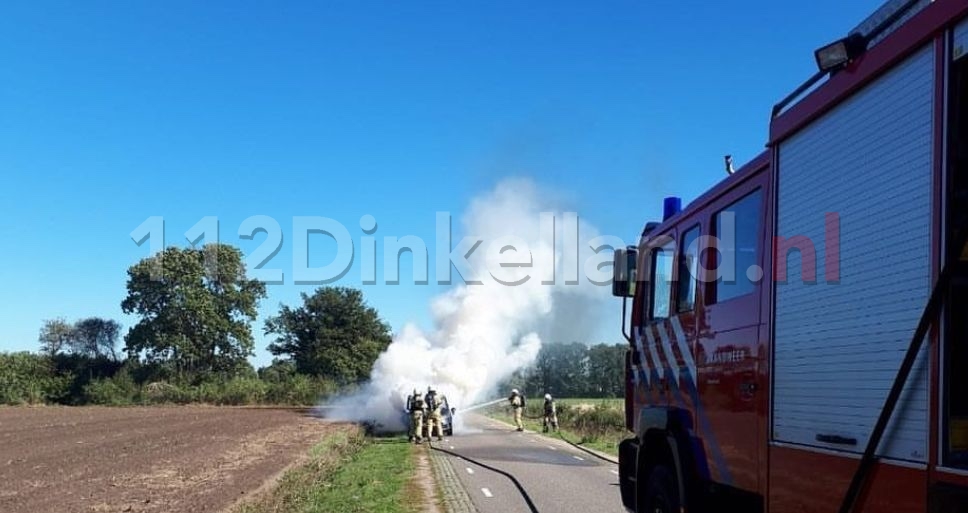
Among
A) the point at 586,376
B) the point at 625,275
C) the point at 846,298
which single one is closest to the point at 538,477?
the point at 625,275

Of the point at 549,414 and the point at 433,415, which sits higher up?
the point at 433,415

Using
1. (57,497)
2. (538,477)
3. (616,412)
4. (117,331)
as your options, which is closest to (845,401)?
(538,477)

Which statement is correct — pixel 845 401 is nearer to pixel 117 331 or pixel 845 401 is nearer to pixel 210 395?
pixel 210 395

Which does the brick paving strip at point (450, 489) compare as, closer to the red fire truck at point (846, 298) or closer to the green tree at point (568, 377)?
the red fire truck at point (846, 298)

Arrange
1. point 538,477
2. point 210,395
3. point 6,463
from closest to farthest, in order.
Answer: point 538,477
point 6,463
point 210,395

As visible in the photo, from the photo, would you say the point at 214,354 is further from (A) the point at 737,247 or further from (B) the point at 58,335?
(A) the point at 737,247

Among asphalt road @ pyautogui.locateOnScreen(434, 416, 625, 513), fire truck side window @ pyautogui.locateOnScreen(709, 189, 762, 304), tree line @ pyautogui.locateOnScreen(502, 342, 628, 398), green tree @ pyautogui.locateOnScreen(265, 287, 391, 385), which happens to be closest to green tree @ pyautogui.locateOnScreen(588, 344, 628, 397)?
tree line @ pyautogui.locateOnScreen(502, 342, 628, 398)

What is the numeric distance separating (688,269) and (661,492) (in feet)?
5.76

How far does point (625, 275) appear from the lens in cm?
814

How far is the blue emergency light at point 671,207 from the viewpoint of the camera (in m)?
7.50

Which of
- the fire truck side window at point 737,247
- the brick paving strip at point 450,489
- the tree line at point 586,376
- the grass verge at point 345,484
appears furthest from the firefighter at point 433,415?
the tree line at point 586,376

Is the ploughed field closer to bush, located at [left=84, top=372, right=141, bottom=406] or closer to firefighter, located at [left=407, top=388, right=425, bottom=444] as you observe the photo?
firefighter, located at [left=407, top=388, right=425, bottom=444]

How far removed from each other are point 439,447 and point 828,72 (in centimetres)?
2202

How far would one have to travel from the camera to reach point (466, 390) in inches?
1507
